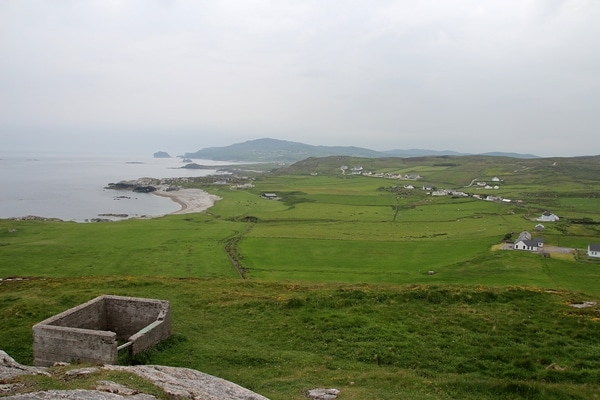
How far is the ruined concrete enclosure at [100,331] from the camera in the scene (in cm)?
1952

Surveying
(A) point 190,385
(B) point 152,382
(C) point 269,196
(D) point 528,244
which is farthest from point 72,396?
(C) point 269,196

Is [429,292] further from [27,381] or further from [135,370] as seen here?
[27,381]

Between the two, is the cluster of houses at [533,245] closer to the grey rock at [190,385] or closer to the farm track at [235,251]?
the farm track at [235,251]

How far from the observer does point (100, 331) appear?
19.4m

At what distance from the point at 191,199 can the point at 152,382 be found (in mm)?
149985

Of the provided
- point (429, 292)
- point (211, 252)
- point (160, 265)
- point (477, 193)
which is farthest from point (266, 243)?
point (477, 193)

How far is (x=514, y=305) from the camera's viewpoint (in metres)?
28.1

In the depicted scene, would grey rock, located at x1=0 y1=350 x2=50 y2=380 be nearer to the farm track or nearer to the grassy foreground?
the grassy foreground

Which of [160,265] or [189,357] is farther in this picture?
[160,265]

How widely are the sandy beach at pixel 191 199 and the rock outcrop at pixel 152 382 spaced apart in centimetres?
11126

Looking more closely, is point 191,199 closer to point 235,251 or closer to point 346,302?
point 235,251

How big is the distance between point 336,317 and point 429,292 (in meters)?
7.67

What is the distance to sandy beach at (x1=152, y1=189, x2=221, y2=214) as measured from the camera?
437 ft

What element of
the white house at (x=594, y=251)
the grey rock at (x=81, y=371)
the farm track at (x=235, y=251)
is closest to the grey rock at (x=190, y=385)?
the grey rock at (x=81, y=371)
